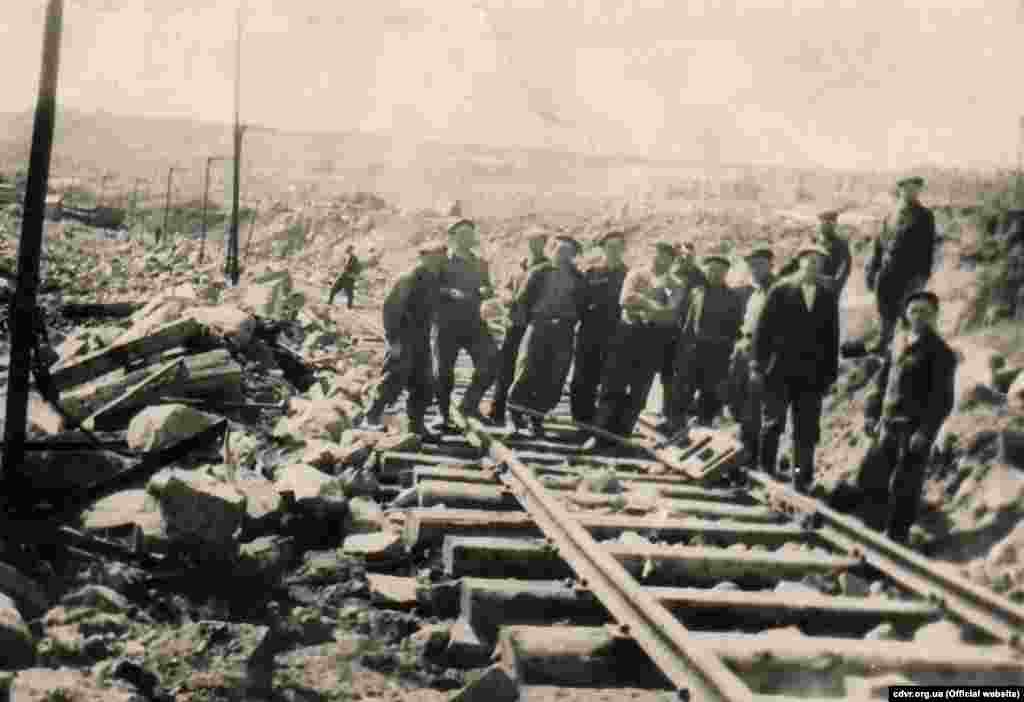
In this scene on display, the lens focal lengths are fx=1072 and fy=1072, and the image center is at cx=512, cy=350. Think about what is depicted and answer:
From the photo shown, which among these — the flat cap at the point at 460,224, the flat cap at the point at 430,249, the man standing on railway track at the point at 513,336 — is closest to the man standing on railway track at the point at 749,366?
the man standing on railway track at the point at 513,336

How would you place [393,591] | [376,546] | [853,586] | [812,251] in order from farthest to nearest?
[812,251] → [376,546] → [853,586] → [393,591]

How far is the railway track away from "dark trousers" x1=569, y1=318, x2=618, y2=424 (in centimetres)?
182

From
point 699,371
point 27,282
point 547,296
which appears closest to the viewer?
point 27,282

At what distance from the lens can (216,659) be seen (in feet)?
11.8

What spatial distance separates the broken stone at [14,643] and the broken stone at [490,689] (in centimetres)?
142

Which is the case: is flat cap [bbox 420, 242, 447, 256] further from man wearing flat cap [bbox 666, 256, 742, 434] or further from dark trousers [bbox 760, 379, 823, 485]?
dark trousers [bbox 760, 379, 823, 485]

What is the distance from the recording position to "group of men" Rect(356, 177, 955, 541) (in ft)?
24.2

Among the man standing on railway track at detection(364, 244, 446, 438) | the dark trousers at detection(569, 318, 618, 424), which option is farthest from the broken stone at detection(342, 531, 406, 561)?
the dark trousers at detection(569, 318, 618, 424)

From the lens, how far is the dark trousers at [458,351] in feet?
27.2

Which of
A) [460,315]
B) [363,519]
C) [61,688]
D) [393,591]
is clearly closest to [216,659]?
[61,688]

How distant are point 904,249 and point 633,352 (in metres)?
2.44

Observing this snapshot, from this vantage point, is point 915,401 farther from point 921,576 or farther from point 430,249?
point 430,249

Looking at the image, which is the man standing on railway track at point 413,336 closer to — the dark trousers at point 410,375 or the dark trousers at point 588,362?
the dark trousers at point 410,375

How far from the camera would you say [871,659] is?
3775mm
